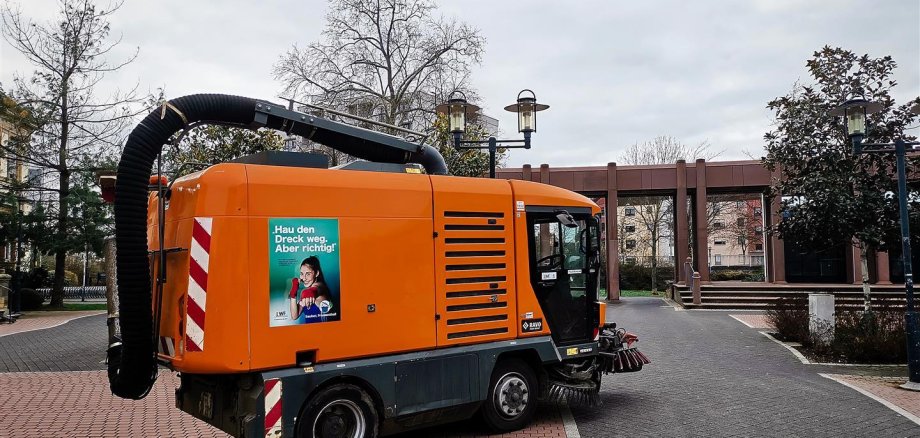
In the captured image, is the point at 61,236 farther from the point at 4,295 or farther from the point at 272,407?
the point at 272,407

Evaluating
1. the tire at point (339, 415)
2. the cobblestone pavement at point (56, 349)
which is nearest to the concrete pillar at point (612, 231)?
the cobblestone pavement at point (56, 349)

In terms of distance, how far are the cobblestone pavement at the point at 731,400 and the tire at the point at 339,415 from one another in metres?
2.46

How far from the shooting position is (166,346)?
18.9 feet

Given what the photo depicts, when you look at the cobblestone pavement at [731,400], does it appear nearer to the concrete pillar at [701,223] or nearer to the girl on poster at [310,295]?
the girl on poster at [310,295]

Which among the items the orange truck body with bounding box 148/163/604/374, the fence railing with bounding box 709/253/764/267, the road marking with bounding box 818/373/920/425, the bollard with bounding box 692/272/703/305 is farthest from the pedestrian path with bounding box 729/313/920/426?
the fence railing with bounding box 709/253/764/267

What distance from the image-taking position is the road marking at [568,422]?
6.82 meters

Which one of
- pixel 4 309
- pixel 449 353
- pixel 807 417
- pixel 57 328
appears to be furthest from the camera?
pixel 4 309

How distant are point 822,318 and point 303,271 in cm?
1113

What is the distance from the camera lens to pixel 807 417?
7570 mm

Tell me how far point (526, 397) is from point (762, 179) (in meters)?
23.8

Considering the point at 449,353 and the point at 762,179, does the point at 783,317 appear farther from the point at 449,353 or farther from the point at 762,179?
the point at 762,179

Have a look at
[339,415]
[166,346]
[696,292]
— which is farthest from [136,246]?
[696,292]

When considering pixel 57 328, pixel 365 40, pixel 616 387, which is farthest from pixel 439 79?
pixel 616 387

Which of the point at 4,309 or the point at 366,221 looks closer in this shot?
the point at 366,221
